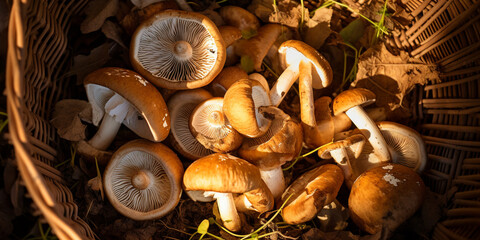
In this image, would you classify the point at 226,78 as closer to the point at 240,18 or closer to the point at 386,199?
the point at 240,18

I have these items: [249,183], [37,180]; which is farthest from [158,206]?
[37,180]

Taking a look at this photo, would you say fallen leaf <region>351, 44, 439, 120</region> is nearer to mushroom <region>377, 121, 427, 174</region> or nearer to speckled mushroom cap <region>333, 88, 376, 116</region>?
mushroom <region>377, 121, 427, 174</region>

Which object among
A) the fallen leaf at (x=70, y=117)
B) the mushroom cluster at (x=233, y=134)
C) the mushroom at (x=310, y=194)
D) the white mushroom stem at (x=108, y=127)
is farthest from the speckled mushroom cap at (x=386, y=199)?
the fallen leaf at (x=70, y=117)

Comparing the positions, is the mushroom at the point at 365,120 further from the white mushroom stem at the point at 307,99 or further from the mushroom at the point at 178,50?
the mushroom at the point at 178,50

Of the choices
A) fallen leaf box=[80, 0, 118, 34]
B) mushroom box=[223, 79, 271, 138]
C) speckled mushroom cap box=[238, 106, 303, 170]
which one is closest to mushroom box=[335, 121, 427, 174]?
speckled mushroom cap box=[238, 106, 303, 170]

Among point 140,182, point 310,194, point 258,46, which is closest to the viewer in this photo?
point 310,194

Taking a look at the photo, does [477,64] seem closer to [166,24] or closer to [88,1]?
[166,24]

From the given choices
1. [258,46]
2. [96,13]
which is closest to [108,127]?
[96,13]
